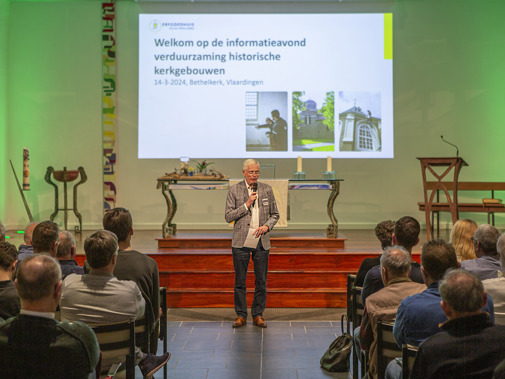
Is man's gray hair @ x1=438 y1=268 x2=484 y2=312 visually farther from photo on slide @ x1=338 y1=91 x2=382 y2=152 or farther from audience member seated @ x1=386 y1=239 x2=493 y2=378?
photo on slide @ x1=338 y1=91 x2=382 y2=152

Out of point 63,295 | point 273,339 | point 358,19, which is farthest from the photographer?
point 358,19

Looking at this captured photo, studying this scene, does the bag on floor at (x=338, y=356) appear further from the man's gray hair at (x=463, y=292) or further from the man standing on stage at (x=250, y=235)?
the man's gray hair at (x=463, y=292)

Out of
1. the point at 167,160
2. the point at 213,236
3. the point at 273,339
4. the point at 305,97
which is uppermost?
the point at 305,97

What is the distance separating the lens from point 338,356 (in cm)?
371

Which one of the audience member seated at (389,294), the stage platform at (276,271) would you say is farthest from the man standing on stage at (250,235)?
the audience member seated at (389,294)

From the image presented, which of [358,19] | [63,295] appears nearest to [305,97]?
[358,19]

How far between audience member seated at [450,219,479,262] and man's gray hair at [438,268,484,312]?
180cm

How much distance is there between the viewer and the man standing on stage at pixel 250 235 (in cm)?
482

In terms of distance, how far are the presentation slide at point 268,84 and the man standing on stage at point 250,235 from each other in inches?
154

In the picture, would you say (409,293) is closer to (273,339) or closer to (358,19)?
(273,339)

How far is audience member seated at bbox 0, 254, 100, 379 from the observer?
1.87m

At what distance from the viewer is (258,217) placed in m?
4.89

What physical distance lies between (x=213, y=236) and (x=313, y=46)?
375 centimetres

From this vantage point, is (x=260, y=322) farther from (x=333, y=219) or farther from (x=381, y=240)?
(x=333, y=219)
